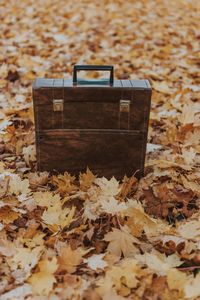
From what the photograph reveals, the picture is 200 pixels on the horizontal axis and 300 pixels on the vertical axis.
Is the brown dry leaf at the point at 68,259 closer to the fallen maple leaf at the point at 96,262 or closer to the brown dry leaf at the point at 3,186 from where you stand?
the fallen maple leaf at the point at 96,262

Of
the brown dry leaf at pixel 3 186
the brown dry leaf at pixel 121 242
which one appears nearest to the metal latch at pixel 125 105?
the brown dry leaf at pixel 121 242

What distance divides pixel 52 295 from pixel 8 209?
24.0 inches

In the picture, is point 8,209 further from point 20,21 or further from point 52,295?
point 20,21

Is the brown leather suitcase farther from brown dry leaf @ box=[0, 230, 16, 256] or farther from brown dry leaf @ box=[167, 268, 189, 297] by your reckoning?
brown dry leaf @ box=[167, 268, 189, 297]

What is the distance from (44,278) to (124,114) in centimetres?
100

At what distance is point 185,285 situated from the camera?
1342mm

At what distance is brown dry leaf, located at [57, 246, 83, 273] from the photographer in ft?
4.85

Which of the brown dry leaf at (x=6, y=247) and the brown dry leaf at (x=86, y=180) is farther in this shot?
the brown dry leaf at (x=86, y=180)

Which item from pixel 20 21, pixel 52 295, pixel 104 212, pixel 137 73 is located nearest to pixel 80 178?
pixel 104 212

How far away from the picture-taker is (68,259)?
150cm

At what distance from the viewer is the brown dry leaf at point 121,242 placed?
1.58 m

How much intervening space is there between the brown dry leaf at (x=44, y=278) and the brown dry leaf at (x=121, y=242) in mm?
300

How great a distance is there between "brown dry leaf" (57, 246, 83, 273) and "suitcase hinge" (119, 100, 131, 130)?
81 cm

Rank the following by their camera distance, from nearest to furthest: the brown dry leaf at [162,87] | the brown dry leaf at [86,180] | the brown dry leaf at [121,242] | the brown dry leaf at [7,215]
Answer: the brown dry leaf at [121,242], the brown dry leaf at [7,215], the brown dry leaf at [86,180], the brown dry leaf at [162,87]
